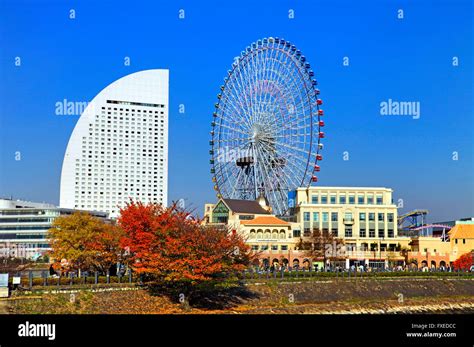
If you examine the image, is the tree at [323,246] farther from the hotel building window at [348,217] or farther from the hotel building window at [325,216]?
the hotel building window at [348,217]

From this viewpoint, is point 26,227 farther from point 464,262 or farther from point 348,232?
point 464,262

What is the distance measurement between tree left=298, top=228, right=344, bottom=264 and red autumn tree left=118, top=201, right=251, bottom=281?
34.3 m

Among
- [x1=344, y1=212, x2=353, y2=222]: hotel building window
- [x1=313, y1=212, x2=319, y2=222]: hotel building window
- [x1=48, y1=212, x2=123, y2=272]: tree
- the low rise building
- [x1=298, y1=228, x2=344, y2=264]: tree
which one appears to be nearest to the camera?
[x1=48, y1=212, x2=123, y2=272]: tree

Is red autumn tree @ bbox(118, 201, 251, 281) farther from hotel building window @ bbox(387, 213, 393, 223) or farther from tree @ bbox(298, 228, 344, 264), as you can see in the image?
hotel building window @ bbox(387, 213, 393, 223)

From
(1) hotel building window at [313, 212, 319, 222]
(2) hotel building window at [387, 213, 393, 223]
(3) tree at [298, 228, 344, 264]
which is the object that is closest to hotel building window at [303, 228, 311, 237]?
(1) hotel building window at [313, 212, 319, 222]

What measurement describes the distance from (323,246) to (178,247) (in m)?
42.9

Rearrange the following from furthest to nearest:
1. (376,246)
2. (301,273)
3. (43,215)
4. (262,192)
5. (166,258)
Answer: (43,215), (262,192), (376,246), (301,273), (166,258)

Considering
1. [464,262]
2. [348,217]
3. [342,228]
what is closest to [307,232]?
[342,228]

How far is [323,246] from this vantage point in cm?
8825

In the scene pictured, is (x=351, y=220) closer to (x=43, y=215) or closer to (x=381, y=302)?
(x=381, y=302)

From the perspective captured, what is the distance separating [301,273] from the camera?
6712 cm

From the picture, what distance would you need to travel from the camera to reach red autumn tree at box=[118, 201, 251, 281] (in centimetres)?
4791
